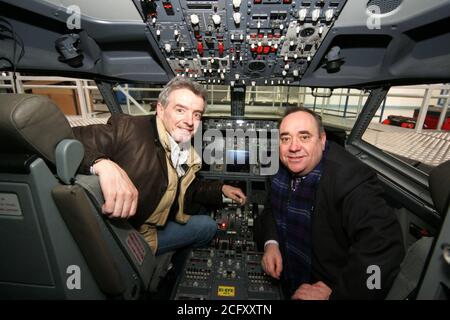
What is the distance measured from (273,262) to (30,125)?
49.4 inches

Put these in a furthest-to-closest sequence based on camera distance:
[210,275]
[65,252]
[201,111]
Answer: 1. [201,111]
2. [210,275]
3. [65,252]

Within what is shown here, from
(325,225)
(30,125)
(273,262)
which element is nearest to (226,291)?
(273,262)

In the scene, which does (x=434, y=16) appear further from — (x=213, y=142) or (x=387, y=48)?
(x=213, y=142)

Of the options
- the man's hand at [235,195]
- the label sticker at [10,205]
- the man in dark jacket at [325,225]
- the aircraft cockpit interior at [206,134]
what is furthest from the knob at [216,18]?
the label sticker at [10,205]

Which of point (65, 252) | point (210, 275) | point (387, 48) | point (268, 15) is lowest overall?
point (210, 275)

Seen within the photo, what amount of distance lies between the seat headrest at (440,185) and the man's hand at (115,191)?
3.45 ft

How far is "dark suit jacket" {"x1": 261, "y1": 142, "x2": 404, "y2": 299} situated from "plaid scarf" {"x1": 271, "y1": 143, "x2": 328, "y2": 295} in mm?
39

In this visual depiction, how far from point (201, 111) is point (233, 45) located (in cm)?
65

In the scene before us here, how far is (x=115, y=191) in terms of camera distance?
2.74 feet

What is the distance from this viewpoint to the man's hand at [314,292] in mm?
1056

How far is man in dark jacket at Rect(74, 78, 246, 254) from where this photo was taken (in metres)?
1.27

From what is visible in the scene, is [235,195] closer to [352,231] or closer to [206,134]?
[206,134]

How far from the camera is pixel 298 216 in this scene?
4.09 feet

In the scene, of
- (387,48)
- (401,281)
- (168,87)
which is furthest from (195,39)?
(401,281)
